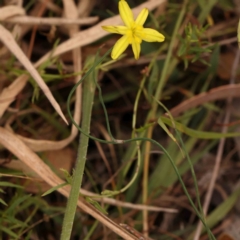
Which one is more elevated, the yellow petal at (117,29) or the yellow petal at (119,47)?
the yellow petal at (117,29)

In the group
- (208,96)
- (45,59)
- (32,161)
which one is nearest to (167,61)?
(208,96)

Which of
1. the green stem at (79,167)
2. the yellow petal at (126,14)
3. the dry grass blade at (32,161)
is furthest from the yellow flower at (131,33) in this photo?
the dry grass blade at (32,161)

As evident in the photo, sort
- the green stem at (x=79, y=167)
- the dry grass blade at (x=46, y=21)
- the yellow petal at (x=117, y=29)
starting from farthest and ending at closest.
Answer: the dry grass blade at (x=46, y=21)
the green stem at (x=79, y=167)
the yellow petal at (x=117, y=29)

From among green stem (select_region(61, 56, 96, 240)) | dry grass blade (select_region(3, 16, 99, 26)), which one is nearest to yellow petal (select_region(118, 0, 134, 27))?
green stem (select_region(61, 56, 96, 240))

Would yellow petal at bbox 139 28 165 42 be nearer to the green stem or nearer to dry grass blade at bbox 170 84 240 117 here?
the green stem

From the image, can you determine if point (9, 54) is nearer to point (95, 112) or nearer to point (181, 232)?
point (95, 112)

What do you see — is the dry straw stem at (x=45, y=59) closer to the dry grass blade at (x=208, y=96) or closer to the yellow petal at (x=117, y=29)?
the dry grass blade at (x=208, y=96)

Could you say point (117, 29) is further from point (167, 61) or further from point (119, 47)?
point (167, 61)
